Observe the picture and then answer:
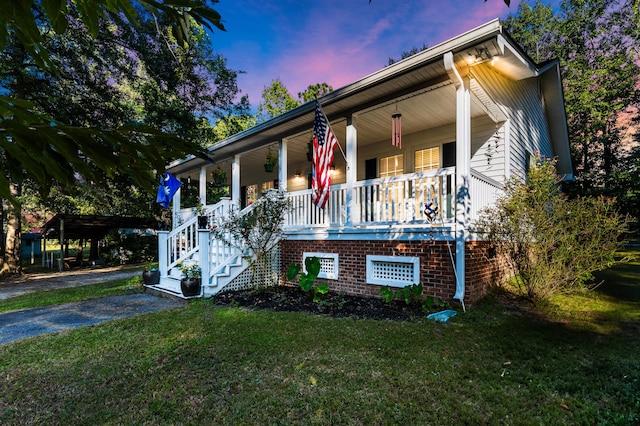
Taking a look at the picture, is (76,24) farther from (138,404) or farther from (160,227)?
(138,404)

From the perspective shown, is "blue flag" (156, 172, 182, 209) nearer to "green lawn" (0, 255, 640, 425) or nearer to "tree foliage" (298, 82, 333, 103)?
"green lawn" (0, 255, 640, 425)

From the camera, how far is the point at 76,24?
1077cm

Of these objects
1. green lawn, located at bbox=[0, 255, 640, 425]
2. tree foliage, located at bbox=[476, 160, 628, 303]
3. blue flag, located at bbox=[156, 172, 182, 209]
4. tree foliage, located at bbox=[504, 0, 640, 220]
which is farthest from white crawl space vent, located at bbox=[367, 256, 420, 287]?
tree foliage, located at bbox=[504, 0, 640, 220]

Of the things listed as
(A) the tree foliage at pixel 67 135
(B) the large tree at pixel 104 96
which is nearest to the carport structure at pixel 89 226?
(B) the large tree at pixel 104 96

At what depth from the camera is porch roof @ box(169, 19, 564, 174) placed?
17.0 ft

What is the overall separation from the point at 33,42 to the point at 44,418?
2.95 m

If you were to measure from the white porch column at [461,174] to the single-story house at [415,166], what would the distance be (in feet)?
0.06

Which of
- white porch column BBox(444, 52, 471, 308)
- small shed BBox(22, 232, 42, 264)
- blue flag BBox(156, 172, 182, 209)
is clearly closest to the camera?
white porch column BBox(444, 52, 471, 308)

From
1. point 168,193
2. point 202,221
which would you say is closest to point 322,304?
point 202,221

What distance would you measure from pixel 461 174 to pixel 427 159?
11.1 ft

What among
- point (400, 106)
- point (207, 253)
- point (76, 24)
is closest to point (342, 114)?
point (400, 106)

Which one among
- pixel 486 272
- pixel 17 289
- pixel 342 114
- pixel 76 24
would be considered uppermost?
pixel 76 24

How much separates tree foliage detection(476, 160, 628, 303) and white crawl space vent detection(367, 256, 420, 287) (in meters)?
1.41

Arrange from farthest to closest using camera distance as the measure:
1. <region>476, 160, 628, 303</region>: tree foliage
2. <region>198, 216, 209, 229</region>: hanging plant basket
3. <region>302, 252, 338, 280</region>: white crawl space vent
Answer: <region>198, 216, 209, 229</region>: hanging plant basket < <region>302, 252, 338, 280</region>: white crawl space vent < <region>476, 160, 628, 303</region>: tree foliage
